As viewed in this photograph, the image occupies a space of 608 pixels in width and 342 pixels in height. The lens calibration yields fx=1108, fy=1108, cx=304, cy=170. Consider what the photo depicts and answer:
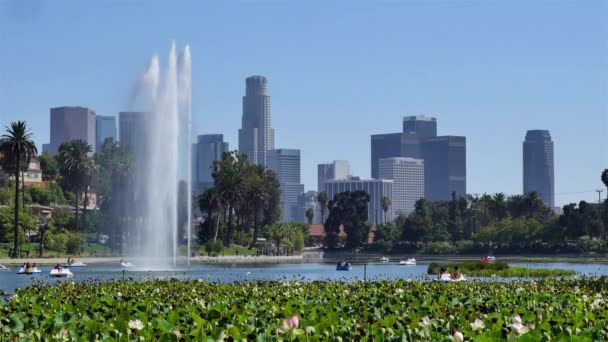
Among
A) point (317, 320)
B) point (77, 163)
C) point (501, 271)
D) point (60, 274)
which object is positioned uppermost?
point (77, 163)

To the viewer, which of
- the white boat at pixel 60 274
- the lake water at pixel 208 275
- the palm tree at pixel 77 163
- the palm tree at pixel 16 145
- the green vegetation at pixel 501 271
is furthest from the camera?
the palm tree at pixel 77 163

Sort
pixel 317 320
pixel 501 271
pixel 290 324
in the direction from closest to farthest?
pixel 290 324 → pixel 317 320 → pixel 501 271

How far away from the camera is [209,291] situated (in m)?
37.2

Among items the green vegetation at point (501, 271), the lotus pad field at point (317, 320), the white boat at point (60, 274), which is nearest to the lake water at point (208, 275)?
the white boat at point (60, 274)

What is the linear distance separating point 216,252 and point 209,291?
119 metres

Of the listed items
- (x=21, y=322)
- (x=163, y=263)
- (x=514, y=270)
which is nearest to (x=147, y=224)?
(x=163, y=263)

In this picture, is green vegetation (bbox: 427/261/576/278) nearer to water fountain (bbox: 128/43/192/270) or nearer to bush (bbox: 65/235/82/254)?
water fountain (bbox: 128/43/192/270)

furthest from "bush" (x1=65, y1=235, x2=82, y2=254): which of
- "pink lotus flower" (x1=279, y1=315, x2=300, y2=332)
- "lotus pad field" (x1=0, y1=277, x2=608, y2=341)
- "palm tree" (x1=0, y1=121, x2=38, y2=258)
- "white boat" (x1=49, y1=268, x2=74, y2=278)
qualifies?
"pink lotus flower" (x1=279, y1=315, x2=300, y2=332)

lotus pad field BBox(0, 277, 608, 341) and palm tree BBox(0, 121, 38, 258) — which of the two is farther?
palm tree BBox(0, 121, 38, 258)

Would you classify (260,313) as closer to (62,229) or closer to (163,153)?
(163,153)

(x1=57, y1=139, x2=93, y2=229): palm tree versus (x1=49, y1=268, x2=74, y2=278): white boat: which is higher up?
(x1=57, y1=139, x2=93, y2=229): palm tree

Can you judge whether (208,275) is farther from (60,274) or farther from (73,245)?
(73,245)

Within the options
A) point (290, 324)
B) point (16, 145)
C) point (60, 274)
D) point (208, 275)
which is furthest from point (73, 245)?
point (290, 324)

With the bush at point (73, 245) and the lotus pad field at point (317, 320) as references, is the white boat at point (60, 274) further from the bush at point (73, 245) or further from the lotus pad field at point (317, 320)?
the bush at point (73, 245)
